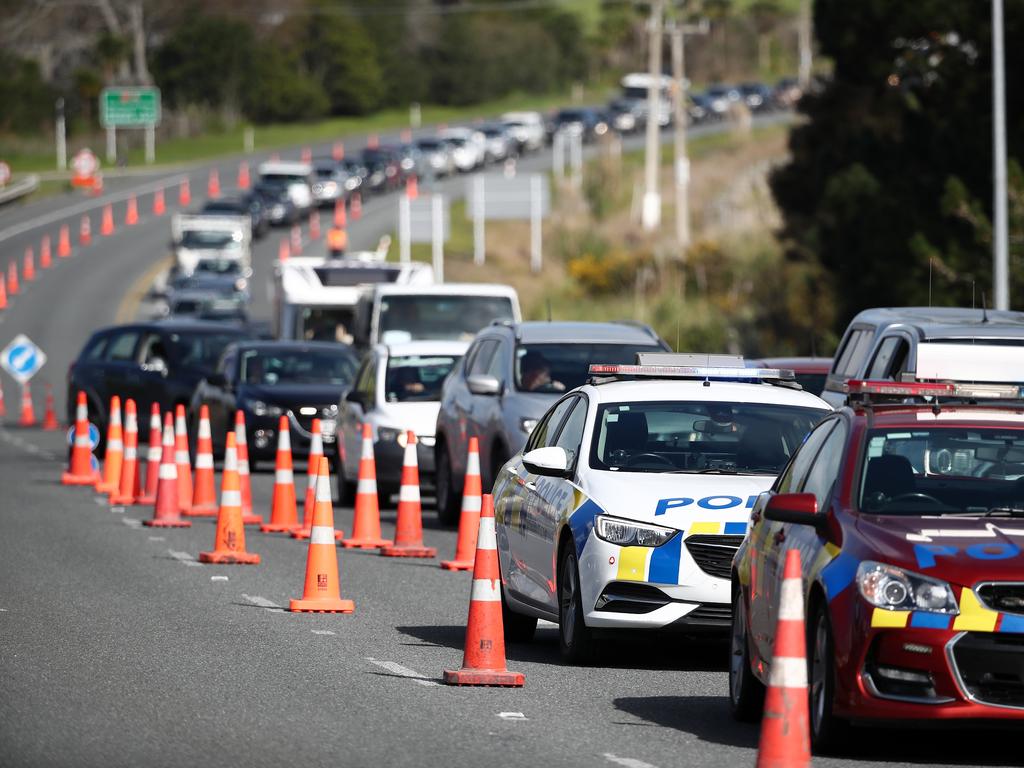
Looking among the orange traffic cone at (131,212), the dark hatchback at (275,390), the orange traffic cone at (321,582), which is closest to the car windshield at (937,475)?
the orange traffic cone at (321,582)

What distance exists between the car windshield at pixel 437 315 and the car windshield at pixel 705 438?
50.7ft

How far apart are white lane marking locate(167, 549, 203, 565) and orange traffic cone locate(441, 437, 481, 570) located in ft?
5.97

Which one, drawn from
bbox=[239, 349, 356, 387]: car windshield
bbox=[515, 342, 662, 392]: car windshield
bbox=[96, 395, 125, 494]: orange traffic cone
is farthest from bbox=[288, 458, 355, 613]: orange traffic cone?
bbox=[239, 349, 356, 387]: car windshield

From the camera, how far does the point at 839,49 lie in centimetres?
4362

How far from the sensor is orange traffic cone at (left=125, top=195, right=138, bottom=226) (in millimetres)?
83938

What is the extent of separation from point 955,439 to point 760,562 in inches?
→ 36.7

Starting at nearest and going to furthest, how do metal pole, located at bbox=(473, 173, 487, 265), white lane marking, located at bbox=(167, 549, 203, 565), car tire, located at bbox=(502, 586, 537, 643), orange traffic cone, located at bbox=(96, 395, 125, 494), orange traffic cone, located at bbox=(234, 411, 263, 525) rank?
1. car tire, located at bbox=(502, 586, 537, 643)
2. white lane marking, located at bbox=(167, 549, 203, 565)
3. orange traffic cone, located at bbox=(234, 411, 263, 525)
4. orange traffic cone, located at bbox=(96, 395, 125, 494)
5. metal pole, located at bbox=(473, 173, 487, 265)

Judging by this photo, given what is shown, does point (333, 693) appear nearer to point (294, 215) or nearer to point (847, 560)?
point (847, 560)

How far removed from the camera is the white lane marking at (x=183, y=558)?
17516 mm

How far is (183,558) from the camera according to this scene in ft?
58.5

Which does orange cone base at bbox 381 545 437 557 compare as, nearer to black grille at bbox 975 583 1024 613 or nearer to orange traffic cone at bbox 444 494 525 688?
orange traffic cone at bbox 444 494 525 688

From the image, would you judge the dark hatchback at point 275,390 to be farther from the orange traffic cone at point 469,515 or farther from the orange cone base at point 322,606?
the orange cone base at point 322,606

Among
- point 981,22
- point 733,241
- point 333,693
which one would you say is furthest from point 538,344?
point 733,241

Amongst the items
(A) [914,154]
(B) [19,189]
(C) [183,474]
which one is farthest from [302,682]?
(B) [19,189]
